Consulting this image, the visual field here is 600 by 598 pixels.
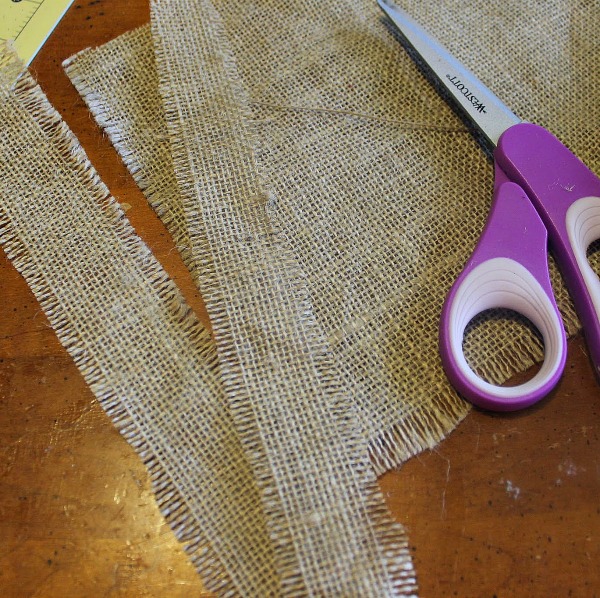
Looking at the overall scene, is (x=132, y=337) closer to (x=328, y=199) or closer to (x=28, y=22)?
(x=328, y=199)

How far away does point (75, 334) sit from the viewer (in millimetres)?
517

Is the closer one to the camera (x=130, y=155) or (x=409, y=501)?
(x=409, y=501)

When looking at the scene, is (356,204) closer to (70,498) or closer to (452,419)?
(452,419)

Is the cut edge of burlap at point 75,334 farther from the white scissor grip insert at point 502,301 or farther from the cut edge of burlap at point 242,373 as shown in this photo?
the white scissor grip insert at point 502,301

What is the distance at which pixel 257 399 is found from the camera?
1.57 feet

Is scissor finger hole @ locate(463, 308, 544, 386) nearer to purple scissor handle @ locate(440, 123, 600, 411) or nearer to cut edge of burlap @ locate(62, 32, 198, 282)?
purple scissor handle @ locate(440, 123, 600, 411)

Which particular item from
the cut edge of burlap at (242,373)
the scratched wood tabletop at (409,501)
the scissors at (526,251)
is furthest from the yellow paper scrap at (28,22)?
the scissors at (526,251)

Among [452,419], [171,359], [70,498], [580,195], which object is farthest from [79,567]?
[580,195]

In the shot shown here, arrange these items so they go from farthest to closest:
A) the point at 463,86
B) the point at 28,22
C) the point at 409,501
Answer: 1. the point at 28,22
2. the point at 463,86
3. the point at 409,501

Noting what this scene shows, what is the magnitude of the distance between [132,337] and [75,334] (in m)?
0.05

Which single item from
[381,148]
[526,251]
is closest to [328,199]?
[381,148]

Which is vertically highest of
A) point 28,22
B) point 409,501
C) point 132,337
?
point 28,22

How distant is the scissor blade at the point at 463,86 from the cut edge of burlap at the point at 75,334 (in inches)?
12.3

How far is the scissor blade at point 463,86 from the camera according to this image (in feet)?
1.82
